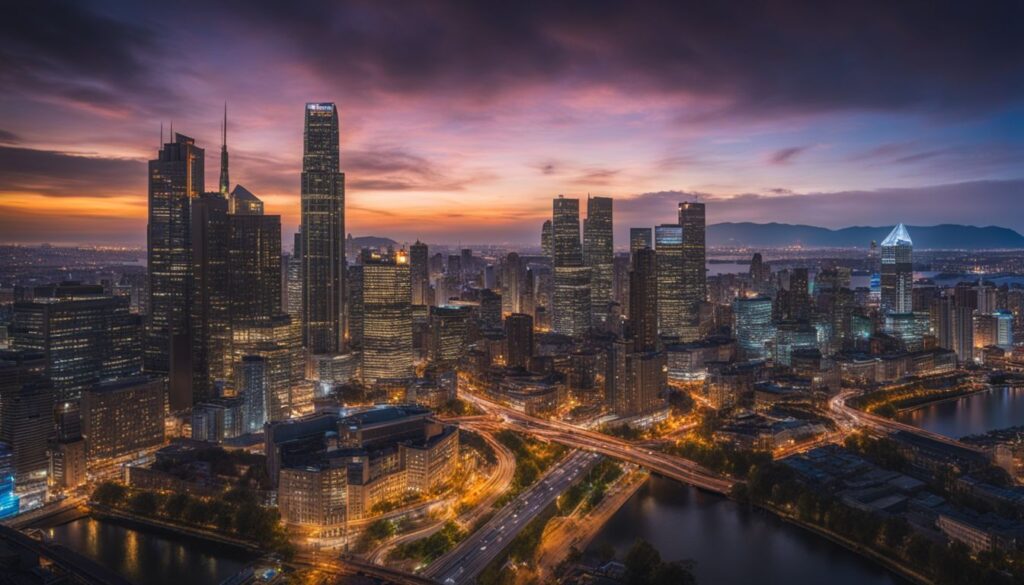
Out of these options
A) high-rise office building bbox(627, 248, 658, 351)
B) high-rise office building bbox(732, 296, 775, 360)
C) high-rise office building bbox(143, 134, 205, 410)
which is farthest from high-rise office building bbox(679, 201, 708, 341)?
high-rise office building bbox(143, 134, 205, 410)

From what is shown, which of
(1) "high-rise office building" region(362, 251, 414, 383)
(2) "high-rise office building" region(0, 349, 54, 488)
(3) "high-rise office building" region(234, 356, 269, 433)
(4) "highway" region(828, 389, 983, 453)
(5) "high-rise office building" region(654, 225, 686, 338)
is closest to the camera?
(2) "high-rise office building" region(0, 349, 54, 488)

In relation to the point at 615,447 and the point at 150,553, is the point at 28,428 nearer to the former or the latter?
the point at 150,553

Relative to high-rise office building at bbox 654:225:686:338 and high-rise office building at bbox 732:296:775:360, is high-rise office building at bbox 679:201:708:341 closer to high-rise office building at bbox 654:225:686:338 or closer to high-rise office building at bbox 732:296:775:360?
high-rise office building at bbox 654:225:686:338

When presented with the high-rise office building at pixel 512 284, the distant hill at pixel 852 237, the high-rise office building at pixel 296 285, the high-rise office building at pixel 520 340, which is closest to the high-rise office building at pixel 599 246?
the high-rise office building at pixel 512 284

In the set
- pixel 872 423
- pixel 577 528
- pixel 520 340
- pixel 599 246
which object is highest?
pixel 599 246

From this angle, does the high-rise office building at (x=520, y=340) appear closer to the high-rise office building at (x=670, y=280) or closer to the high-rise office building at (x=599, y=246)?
the high-rise office building at (x=670, y=280)

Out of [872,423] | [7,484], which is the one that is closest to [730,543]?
[872,423]
